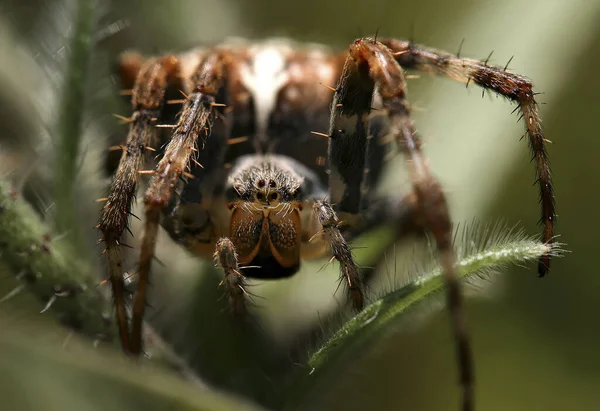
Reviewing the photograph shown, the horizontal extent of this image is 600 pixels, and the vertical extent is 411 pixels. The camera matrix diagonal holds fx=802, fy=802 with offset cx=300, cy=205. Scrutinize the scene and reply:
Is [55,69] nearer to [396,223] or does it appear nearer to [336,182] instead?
[336,182]

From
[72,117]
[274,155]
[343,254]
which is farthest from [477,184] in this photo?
[72,117]

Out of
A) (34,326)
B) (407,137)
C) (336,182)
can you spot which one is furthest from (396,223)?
(34,326)

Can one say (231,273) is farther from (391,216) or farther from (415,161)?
(391,216)

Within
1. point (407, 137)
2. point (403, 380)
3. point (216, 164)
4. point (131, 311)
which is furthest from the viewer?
point (403, 380)

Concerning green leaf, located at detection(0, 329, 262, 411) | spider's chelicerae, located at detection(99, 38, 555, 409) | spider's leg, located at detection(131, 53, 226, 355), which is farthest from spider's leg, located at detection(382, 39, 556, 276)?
green leaf, located at detection(0, 329, 262, 411)

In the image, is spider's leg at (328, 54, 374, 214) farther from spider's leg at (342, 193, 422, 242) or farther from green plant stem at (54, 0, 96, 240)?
green plant stem at (54, 0, 96, 240)

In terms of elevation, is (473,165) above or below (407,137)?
above

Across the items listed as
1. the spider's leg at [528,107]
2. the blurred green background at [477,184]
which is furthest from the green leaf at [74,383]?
the spider's leg at [528,107]

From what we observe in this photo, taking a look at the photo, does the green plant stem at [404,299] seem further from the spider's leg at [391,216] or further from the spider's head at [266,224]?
the spider's leg at [391,216]
